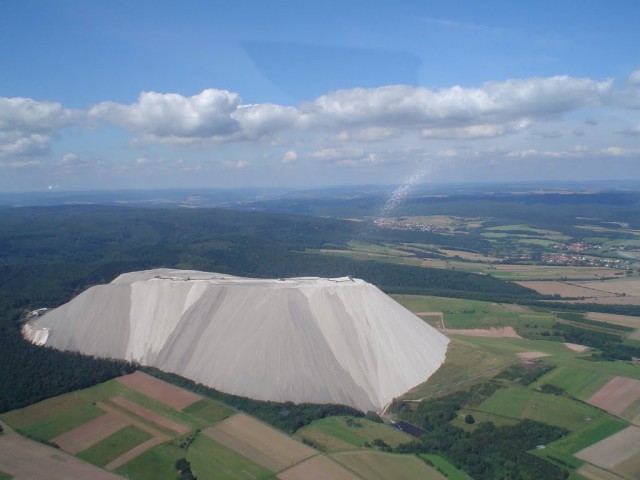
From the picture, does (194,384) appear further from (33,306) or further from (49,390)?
(33,306)

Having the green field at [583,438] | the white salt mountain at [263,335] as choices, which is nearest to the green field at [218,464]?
the white salt mountain at [263,335]

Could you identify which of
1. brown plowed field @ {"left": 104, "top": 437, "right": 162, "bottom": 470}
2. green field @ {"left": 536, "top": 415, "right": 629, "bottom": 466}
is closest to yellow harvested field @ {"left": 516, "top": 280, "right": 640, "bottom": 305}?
green field @ {"left": 536, "top": 415, "right": 629, "bottom": 466}

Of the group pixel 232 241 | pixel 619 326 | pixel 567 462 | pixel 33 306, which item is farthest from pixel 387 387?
pixel 232 241

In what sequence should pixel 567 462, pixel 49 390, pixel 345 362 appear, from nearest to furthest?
1. pixel 567 462
2. pixel 49 390
3. pixel 345 362

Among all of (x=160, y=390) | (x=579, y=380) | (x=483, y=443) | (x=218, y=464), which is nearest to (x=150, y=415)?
(x=160, y=390)

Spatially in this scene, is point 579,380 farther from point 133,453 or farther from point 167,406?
point 133,453

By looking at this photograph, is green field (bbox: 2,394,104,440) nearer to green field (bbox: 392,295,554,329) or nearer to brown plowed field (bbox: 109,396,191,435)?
brown plowed field (bbox: 109,396,191,435)
